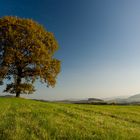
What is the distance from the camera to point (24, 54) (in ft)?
180

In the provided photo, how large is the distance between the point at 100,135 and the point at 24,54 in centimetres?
4471

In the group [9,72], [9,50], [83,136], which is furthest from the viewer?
[9,72]

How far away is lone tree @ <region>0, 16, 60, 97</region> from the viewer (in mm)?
53250

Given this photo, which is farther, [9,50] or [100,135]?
[9,50]

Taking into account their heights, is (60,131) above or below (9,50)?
below

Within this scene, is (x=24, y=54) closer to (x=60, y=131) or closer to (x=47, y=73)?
(x=47, y=73)

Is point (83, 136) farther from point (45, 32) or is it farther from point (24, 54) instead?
point (45, 32)

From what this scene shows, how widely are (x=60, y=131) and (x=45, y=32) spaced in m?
48.5

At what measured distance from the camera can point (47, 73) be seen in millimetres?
56781

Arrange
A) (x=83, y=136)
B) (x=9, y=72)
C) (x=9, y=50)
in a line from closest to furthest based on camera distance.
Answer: (x=83, y=136) → (x=9, y=50) → (x=9, y=72)

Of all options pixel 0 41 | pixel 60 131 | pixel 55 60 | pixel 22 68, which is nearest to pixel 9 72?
pixel 22 68

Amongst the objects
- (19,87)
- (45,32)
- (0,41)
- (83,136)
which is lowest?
(83,136)

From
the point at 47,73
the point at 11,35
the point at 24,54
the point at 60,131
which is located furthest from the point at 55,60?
the point at 60,131

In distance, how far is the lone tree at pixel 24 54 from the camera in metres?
53.2
